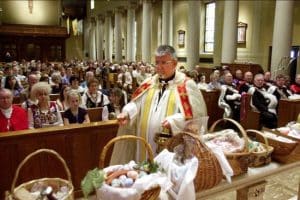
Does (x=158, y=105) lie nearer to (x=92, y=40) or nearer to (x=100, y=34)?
(x=100, y=34)

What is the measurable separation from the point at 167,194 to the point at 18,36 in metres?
27.3

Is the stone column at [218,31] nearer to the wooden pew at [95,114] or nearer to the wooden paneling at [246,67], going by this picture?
the wooden paneling at [246,67]

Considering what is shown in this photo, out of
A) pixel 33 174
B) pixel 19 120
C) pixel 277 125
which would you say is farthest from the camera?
pixel 277 125

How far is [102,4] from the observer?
103ft

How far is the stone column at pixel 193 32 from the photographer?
15.1m

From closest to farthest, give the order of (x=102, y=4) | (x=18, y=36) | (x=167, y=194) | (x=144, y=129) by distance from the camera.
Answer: (x=167, y=194)
(x=144, y=129)
(x=18, y=36)
(x=102, y=4)

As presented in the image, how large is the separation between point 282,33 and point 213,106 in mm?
4594

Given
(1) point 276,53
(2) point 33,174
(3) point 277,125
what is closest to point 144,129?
(2) point 33,174

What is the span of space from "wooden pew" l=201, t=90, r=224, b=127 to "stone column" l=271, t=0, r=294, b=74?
3.92 metres

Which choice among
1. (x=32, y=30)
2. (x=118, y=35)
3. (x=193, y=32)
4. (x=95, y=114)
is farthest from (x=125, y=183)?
(x=32, y=30)

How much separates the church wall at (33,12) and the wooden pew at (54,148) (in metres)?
25.5

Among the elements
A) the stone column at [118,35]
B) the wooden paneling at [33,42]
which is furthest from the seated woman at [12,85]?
the wooden paneling at [33,42]

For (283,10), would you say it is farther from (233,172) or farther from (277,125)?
(233,172)

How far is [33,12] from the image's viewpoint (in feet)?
89.8
